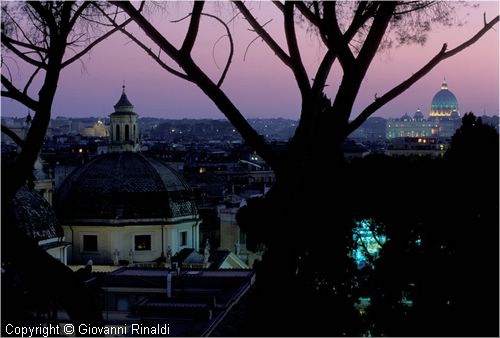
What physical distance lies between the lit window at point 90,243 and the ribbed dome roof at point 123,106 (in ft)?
16.6

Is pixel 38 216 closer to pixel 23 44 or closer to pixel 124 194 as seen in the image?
pixel 124 194

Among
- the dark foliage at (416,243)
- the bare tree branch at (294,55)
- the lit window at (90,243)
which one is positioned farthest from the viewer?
the lit window at (90,243)

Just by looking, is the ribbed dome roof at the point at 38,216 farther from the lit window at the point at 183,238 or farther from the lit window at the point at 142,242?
the lit window at the point at 183,238

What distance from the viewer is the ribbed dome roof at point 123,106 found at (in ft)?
91.5

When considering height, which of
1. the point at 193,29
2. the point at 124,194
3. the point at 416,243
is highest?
the point at 193,29

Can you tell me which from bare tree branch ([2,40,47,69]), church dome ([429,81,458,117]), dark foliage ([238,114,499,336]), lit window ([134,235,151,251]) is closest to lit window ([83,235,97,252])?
lit window ([134,235,151,251])

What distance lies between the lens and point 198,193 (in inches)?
1524

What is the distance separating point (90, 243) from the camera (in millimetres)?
24359

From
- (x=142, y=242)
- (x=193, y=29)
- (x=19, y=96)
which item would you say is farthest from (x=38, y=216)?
(x=193, y=29)

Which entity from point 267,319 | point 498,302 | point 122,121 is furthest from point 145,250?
point 267,319

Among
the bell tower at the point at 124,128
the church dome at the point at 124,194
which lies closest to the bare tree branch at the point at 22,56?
the church dome at the point at 124,194

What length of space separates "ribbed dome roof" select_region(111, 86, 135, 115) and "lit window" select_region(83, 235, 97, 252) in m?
5.07

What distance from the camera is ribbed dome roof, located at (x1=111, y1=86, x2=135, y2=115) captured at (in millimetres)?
27875

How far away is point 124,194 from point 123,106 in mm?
4235
